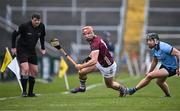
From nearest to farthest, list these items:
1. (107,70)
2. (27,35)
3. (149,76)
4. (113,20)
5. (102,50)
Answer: (149,76)
(102,50)
(107,70)
(27,35)
(113,20)

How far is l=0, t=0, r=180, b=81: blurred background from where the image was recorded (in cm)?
4159

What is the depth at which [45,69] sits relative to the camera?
33.2 metres

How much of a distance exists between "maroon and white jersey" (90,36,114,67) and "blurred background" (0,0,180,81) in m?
22.2

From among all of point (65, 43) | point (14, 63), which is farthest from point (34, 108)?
point (65, 43)

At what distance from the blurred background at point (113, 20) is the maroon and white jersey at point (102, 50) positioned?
2224cm

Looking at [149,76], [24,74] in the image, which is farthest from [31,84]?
[149,76]

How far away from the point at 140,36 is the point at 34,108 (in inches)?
1133

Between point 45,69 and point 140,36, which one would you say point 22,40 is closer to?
point 45,69

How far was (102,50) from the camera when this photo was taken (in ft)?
58.0

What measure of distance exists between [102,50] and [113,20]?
2568cm

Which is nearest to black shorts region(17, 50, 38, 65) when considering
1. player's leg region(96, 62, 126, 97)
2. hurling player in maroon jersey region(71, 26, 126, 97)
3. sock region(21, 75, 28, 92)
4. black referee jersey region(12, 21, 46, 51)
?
black referee jersey region(12, 21, 46, 51)

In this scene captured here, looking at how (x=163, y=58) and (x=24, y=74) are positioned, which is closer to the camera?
(x=163, y=58)

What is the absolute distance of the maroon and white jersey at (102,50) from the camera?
57.1 feet

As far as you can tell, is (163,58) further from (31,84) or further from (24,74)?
(24,74)
